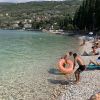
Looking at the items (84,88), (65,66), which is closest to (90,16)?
(65,66)

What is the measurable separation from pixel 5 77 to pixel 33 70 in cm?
352

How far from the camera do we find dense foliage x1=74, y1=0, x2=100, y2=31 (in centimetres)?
9194

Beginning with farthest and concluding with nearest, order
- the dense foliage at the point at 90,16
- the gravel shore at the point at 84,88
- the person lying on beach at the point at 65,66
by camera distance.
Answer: the dense foliage at the point at 90,16 < the person lying on beach at the point at 65,66 < the gravel shore at the point at 84,88

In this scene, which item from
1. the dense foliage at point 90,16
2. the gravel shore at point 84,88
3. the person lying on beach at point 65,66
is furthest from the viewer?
the dense foliage at point 90,16

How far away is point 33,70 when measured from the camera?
24.6 metres

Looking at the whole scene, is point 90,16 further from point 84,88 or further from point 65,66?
point 84,88

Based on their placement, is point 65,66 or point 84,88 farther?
point 65,66

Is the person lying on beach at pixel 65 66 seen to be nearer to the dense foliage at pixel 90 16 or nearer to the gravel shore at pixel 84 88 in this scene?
the gravel shore at pixel 84 88

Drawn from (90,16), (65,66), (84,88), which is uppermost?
(84,88)

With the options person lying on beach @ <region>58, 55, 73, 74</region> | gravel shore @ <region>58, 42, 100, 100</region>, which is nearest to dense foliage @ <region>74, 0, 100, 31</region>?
person lying on beach @ <region>58, 55, 73, 74</region>

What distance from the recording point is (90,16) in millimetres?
97875

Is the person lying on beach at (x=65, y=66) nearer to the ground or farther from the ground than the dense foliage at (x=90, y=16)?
farther from the ground

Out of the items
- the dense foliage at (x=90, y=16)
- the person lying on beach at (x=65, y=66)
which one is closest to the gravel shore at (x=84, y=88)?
the person lying on beach at (x=65, y=66)

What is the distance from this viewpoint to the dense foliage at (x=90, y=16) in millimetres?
91938
